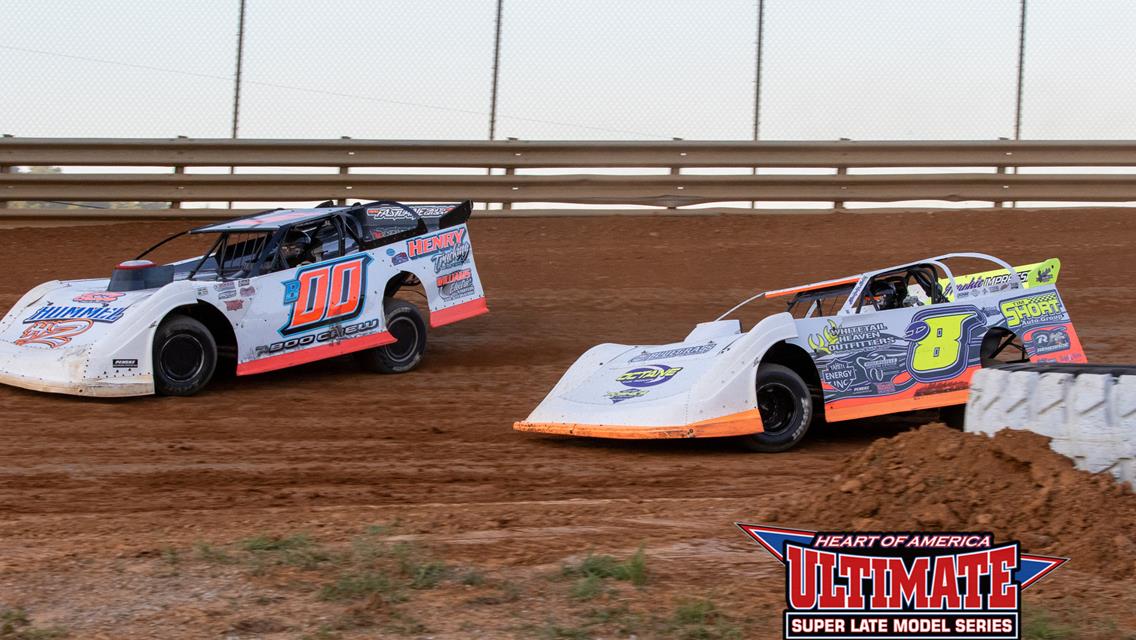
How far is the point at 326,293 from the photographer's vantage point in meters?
10.2

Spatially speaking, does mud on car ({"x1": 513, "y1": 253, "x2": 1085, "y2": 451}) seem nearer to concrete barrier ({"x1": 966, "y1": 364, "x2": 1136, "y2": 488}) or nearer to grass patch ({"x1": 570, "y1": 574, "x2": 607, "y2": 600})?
concrete barrier ({"x1": 966, "y1": 364, "x2": 1136, "y2": 488})

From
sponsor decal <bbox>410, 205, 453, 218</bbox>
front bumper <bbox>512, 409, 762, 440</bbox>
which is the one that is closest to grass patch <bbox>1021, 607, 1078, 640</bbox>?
front bumper <bbox>512, 409, 762, 440</bbox>

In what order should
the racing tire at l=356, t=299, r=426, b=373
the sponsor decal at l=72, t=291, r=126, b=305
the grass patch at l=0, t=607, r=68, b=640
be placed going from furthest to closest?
the racing tire at l=356, t=299, r=426, b=373 < the sponsor decal at l=72, t=291, r=126, b=305 < the grass patch at l=0, t=607, r=68, b=640

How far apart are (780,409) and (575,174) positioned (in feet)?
24.5

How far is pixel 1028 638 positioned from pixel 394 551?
7.81 feet

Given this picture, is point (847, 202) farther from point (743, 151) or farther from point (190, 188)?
point (190, 188)

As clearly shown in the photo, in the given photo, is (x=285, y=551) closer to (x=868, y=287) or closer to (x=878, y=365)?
(x=878, y=365)

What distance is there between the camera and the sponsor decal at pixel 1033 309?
8.52 m

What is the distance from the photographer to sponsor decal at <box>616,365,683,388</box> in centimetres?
782

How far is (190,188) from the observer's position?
1459 centimetres

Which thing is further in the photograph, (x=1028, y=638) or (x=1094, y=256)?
(x=1094, y=256)

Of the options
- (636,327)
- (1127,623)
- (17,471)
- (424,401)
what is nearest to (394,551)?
(1127,623)

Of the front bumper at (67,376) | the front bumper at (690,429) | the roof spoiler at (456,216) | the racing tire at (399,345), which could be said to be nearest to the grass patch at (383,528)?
the front bumper at (690,429)

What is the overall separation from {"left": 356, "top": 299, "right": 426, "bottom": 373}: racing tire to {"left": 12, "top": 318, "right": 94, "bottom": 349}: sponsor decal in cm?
249
